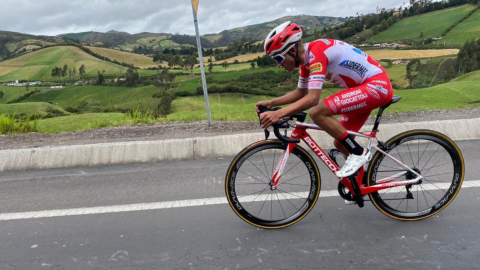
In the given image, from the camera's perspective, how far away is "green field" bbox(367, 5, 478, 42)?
332 feet

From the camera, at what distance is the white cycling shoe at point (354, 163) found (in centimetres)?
316

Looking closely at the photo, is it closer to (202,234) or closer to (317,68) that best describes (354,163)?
(317,68)

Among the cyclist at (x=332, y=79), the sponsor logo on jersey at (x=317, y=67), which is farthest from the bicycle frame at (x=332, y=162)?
the sponsor logo on jersey at (x=317, y=67)

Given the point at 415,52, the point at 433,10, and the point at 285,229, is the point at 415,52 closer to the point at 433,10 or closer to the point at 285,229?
the point at 433,10

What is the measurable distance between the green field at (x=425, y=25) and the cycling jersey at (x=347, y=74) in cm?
11022

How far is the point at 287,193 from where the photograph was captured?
3949 millimetres

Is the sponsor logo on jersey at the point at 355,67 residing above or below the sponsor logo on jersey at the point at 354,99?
above

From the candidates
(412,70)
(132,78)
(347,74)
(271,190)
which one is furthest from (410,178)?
(132,78)

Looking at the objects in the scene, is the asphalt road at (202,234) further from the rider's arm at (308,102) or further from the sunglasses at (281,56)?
the sunglasses at (281,56)

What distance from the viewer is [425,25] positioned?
4146 inches

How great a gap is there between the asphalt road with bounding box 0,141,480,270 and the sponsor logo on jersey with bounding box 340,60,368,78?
141 centimetres

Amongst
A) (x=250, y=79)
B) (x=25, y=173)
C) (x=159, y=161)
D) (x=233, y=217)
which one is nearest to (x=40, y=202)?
(x=25, y=173)

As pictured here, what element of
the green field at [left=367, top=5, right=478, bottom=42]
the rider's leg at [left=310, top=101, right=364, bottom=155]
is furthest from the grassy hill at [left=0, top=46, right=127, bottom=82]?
the rider's leg at [left=310, top=101, right=364, bottom=155]

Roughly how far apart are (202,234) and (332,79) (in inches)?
74.2
